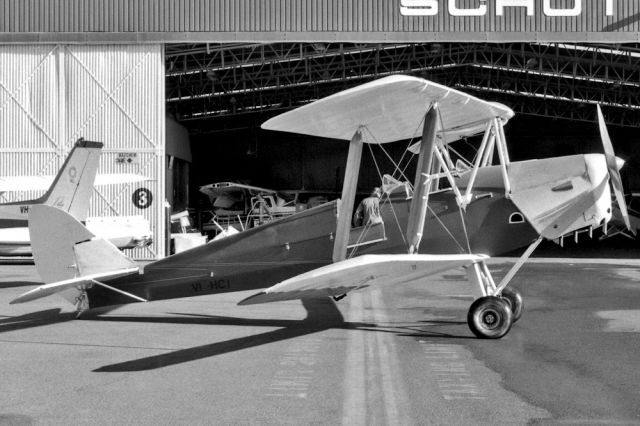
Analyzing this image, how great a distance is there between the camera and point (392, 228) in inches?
357

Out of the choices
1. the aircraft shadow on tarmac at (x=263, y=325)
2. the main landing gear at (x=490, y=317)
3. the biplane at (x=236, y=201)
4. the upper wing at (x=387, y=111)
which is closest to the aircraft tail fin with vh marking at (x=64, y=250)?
the aircraft shadow on tarmac at (x=263, y=325)

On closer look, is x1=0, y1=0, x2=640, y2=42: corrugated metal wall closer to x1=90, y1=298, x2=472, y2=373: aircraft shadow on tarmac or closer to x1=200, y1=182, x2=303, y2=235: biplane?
x1=90, y1=298, x2=472, y2=373: aircraft shadow on tarmac

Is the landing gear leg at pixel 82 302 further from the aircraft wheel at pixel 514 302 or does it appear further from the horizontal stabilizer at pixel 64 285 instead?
the aircraft wheel at pixel 514 302

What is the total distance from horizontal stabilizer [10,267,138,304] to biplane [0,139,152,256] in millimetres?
6386

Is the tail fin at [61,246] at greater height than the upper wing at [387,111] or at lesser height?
lesser

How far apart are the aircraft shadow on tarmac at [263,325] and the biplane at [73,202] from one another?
5869 mm

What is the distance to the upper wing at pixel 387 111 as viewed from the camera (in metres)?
7.95

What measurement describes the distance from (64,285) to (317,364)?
10.5 feet

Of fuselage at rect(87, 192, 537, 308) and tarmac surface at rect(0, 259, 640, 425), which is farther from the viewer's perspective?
fuselage at rect(87, 192, 537, 308)

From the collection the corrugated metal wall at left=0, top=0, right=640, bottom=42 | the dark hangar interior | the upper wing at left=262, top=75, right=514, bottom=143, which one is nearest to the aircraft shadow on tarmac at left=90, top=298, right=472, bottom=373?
the upper wing at left=262, top=75, right=514, bottom=143

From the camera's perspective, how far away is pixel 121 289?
9.59m

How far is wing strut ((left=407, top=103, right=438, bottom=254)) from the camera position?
8469mm

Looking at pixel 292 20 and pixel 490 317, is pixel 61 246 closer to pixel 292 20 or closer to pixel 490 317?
pixel 490 317

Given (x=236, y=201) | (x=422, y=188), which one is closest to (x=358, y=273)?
(x=422, y=188)
